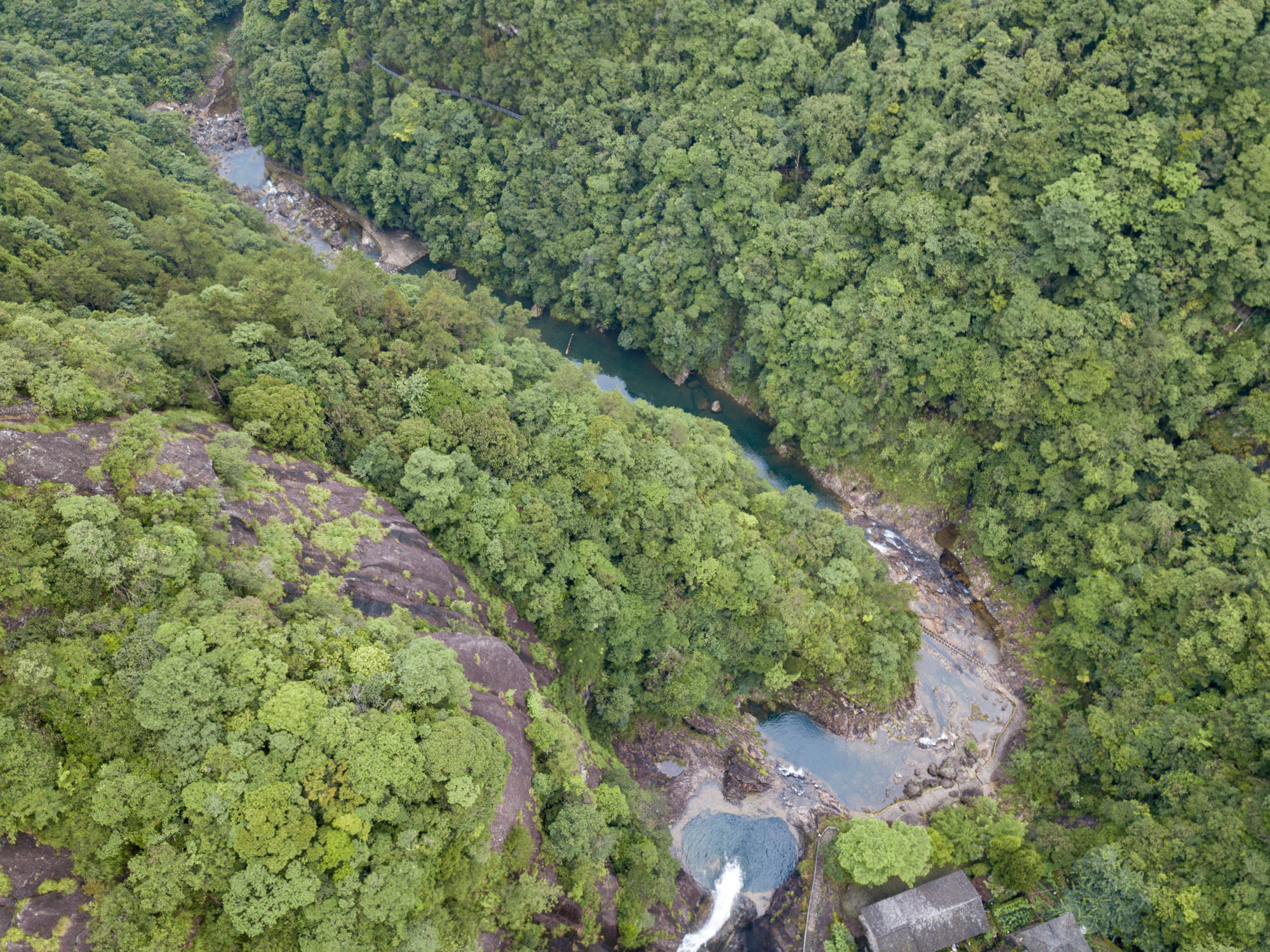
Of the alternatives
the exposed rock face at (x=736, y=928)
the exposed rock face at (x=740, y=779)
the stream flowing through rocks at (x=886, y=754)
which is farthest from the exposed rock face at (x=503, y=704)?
the exposed rock face at (x=740, y=779)

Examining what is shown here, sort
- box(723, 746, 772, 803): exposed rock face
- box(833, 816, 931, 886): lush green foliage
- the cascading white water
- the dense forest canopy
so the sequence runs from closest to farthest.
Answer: the dense forest canopy
the cascading white water
box(833, 816, 931, 886): lush green foliage
box(723, 746, 772, 803): exposed rock face

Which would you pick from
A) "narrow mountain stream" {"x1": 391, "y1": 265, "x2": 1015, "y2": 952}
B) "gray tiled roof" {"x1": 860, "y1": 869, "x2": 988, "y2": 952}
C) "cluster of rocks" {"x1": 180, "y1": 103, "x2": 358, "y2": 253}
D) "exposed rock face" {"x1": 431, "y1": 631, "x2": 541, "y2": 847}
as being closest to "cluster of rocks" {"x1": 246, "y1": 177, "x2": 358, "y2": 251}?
"cluster of rocks" {"x1": 180, "y1": 103, "x2": 358, "y2": 253}

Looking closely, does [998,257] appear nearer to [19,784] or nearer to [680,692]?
[680,692]

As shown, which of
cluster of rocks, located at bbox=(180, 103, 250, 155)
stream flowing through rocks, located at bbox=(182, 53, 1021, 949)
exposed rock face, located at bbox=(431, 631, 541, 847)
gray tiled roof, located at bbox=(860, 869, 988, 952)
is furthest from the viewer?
cluster of rocks, located at bbox=(180, 103, 250, 155)

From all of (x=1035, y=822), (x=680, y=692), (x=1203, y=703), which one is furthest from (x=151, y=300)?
(x=1203, y=703)

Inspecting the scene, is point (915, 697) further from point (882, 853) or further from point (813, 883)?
point (813, 883)

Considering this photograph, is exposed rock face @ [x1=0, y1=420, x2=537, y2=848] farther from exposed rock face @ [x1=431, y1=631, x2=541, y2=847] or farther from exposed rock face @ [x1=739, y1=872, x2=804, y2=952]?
exposed rock face @ [x1=739, y1=872, x2=804, y2=952]
